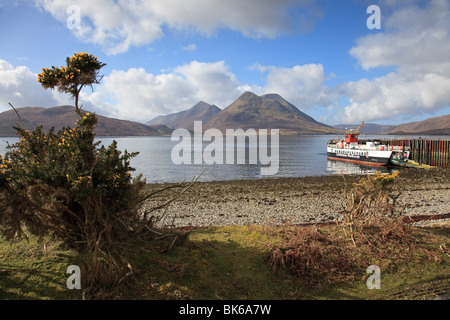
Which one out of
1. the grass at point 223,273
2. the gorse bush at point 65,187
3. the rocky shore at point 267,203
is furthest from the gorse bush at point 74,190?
the rocky shore at point 267,203

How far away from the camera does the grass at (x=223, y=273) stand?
587 centimetres

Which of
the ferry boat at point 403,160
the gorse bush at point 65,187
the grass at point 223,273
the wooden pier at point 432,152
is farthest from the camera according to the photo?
the wooden pier at point 432,152

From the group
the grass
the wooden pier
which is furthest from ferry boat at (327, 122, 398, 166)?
the grass

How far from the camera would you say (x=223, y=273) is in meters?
7.06

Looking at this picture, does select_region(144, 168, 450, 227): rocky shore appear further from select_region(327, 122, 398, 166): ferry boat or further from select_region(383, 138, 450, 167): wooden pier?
select_region(383, 138, 450, 167): wooden pier

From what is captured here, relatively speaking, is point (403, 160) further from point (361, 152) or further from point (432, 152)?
point (432, 152)

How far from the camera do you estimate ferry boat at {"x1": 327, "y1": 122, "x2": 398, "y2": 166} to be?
181 ft

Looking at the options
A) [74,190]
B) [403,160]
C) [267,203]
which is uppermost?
[74,190]

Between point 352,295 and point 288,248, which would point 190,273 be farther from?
point 352,295

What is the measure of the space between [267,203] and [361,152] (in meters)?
47.1

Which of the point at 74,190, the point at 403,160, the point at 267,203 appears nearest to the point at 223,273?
the point at 74,190

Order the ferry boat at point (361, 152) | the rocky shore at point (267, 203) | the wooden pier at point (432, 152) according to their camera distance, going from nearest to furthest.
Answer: the rocky shore at point (267, 203)
the ferry boat at point (361, 152)
the wooden pier at point (432, 152)

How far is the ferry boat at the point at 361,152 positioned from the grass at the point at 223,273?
5297 cm

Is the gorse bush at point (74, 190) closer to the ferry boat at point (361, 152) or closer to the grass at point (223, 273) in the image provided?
the grass at point (223, 273)
